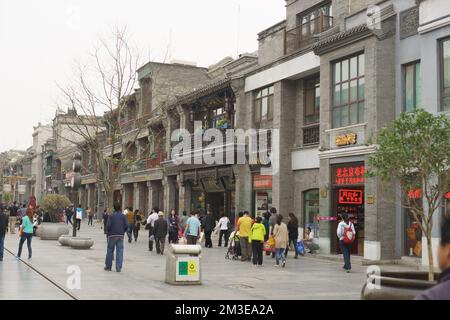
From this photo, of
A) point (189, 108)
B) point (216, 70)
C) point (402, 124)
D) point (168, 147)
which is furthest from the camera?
point (216, 70)

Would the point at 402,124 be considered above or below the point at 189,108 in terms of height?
below

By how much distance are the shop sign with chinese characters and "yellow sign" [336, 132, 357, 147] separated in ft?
2.83

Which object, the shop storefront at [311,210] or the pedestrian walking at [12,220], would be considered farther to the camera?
the pedestrian walking at [12,220]

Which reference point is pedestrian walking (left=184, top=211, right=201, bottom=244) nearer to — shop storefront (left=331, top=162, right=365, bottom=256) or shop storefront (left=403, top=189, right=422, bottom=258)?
shop storefront (left=331, top=162, right=365, bottom=256)

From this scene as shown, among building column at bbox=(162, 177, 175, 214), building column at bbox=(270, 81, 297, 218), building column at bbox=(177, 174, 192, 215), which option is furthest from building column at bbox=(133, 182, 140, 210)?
building column at bbox=(270, 81, 297, 218)

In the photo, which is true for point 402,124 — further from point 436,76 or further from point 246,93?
point 246,93

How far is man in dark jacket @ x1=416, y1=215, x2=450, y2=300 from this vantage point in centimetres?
308

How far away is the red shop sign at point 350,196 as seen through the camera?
20562mm

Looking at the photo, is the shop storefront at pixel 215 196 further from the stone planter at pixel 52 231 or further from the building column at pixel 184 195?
the stone planter at pixel 52 231

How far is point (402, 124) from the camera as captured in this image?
40.9 ft

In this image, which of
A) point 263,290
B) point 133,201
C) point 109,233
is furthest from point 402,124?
point 133,201

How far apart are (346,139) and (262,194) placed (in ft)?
23.9

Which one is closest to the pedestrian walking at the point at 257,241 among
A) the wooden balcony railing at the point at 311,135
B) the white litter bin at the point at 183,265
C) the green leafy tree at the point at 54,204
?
the white litter bin at the point at 183,265

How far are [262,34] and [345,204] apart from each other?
9856 mm
